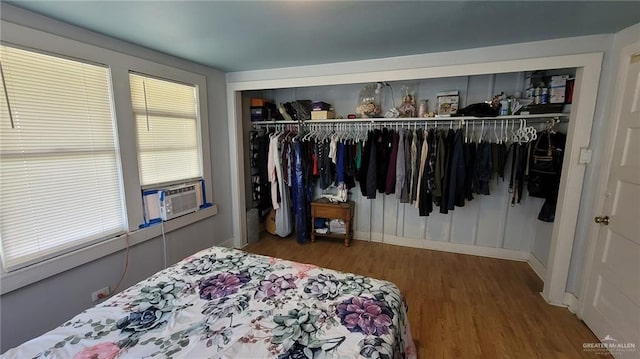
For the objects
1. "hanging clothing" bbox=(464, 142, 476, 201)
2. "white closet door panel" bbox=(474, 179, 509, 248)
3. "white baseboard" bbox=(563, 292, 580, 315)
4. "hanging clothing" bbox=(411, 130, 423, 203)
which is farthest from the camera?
"white closet door panel" bbox=(474, 179, 509, 248)

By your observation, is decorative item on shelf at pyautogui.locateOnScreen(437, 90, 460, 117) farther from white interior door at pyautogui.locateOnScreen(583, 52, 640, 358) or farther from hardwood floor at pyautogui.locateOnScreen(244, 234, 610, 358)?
hardwood floor at pyautogui.locateOnScreen(244, 234, 610, 358)

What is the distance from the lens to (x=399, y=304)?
57.2 inches

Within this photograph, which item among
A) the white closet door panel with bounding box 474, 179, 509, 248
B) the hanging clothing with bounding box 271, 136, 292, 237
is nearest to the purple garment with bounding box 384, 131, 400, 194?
the white closet door panel with bounding box 474, 179, 509, 248

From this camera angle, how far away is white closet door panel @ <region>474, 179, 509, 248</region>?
318cm

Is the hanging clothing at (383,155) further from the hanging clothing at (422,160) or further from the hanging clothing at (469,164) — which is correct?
the hanging clothing at (469,164)

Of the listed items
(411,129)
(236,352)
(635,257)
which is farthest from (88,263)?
(635,257)

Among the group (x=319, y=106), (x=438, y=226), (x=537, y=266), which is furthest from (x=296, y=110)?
(x=537, y=266)

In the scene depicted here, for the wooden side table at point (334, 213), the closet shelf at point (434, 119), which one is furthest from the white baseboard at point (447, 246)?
the closet shelf at point (434, 119)

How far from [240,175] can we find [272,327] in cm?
254

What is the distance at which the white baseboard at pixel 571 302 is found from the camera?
222 cm

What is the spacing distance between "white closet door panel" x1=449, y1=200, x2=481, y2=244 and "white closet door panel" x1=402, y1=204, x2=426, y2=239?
374 millimetres

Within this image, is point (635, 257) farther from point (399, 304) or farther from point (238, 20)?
point (238, 20)

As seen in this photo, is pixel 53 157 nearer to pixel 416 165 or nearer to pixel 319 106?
pixel 319 106

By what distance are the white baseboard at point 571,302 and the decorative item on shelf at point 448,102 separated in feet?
6.63
